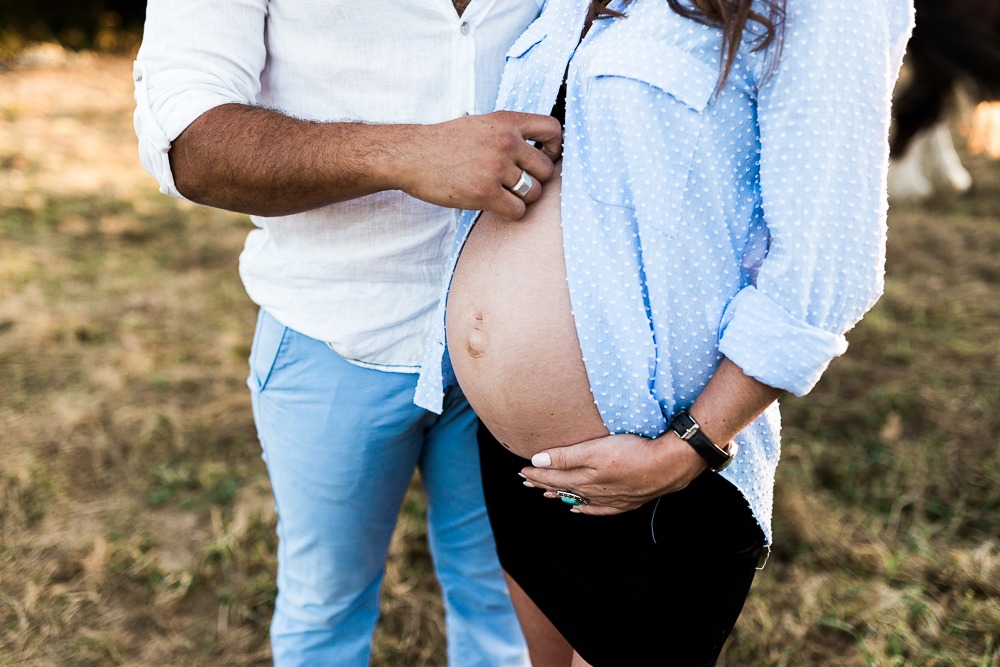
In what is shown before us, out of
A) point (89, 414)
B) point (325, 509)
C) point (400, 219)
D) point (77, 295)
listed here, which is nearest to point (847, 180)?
point (400, 219)

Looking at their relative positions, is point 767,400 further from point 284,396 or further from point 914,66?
point 914,66

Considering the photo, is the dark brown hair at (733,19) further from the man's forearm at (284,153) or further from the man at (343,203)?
the man's forearm at (284,153)

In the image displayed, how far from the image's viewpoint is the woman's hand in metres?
0.97

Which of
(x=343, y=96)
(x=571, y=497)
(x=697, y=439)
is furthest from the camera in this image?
(x=343, y=96)

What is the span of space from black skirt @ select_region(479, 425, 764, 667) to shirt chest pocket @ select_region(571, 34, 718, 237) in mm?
385

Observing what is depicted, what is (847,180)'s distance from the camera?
2.81ft

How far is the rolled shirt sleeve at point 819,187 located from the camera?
0.83 meters

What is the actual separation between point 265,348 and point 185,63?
47 centimetres

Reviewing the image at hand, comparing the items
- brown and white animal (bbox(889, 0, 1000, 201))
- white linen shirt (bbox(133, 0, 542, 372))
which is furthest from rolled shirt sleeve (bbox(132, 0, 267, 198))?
brown and white animal (bbox(889, 0, 1000, 201))

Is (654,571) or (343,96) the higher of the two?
(343,96)

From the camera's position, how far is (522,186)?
0.98 meters

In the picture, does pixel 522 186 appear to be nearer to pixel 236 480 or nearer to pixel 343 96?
pixel 343 96

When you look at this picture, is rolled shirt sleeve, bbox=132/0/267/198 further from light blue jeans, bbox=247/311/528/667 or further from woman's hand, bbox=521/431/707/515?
woman's hand, bbox=521/431/707/515

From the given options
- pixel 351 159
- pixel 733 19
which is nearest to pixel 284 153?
pixel 351 159
